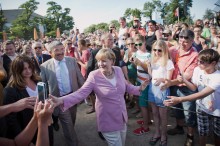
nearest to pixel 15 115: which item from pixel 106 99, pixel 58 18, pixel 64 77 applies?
pixel 106 99

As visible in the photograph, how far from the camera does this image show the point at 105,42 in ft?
14.8

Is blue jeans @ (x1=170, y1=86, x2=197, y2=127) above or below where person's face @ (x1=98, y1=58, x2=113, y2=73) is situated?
below

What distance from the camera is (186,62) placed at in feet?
11.4

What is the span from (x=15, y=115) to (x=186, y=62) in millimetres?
2950

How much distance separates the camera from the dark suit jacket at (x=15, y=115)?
7.50 feet

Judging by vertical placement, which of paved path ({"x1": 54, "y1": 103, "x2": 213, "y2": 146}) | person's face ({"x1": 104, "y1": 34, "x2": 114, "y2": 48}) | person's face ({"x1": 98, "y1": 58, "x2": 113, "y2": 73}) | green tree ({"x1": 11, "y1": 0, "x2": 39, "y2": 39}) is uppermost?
green tree ({"x1": 11, "y1": 0, "x2": 39, "y2": 39})

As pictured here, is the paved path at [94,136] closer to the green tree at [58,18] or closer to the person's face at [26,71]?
the person's face at [26,71]

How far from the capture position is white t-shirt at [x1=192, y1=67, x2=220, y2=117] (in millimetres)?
2766

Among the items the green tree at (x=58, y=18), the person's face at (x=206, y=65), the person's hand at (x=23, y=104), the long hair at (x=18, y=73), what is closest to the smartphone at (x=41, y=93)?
the person's hand at (x=23, y=104)

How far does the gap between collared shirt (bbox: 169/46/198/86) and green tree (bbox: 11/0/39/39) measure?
53822mm

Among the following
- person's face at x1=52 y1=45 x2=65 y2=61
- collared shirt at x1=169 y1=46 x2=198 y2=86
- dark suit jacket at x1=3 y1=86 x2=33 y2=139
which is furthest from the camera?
person's face at x1=52 y1=45 x2=65 y2=61

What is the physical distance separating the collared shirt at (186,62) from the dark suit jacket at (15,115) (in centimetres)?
269

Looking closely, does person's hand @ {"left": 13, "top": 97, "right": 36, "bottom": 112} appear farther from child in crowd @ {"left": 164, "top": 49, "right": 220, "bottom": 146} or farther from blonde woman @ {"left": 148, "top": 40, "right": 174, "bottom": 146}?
blonde woman @ {"left": 148, "top": 40, "right": 174, "bottom": 146}

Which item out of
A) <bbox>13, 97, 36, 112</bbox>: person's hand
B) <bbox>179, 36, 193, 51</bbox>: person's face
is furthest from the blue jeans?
<bbox>13, 97, 36, 112</bbox>: person's hand
